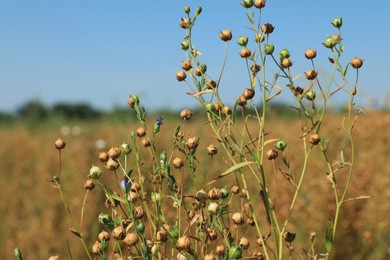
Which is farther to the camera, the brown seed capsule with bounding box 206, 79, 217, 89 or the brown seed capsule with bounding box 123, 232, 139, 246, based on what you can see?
the brown seed capsule with bounding box 206, 79, 217, 89

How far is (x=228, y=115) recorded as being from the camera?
2.84 ft

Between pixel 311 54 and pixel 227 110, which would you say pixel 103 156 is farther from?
pixel 311 54

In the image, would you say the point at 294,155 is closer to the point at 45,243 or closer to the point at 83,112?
the point at 45,243

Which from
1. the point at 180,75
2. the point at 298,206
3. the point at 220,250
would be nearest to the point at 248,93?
the point at 180,75

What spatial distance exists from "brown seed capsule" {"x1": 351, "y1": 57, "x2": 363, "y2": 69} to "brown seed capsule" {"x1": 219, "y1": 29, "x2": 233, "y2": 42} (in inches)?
7.6

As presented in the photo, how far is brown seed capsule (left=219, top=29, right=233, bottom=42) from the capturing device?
90 centimetres

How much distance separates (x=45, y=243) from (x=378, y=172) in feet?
5.24

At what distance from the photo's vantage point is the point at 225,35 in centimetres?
90

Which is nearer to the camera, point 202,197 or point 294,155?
point 202,197

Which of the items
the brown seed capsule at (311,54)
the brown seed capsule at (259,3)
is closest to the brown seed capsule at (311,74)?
the brown seed capsule at (311,54)

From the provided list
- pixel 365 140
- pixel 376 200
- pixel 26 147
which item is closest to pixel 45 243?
pixel 376 200

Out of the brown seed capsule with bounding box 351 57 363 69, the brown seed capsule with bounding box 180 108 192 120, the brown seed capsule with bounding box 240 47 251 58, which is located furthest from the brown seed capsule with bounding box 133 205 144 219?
the brown seed capsule with bounding box 351 57 363 69

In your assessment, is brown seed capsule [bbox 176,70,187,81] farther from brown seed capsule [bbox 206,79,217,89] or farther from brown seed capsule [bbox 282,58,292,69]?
brown seed capsule [bbox 282,58,292,69]

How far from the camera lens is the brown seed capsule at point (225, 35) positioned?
90 cm
